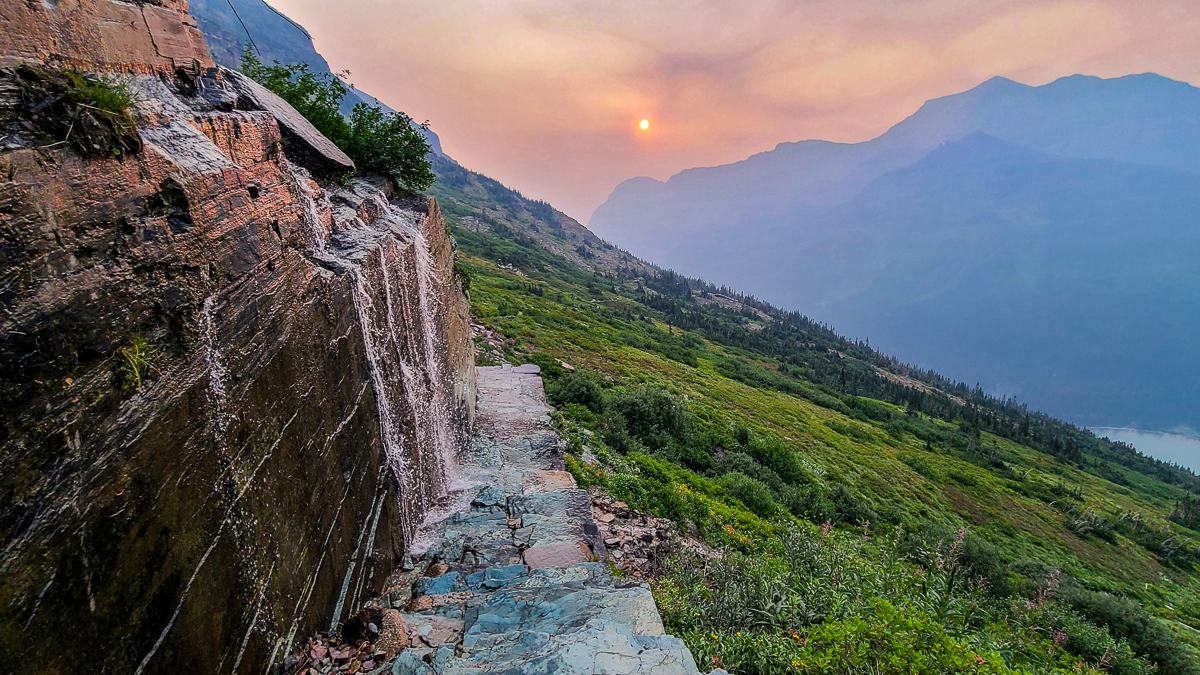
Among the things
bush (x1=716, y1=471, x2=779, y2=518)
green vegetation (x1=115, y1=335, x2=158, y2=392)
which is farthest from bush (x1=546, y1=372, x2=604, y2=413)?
green vegetation (x1=115, y1=335, x2=158, y2=392)

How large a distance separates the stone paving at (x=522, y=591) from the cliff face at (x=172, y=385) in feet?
3.56

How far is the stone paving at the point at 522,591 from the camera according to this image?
4922 millimetres

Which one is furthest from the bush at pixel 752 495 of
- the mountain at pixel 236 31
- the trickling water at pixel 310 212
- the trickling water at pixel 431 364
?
the mountain at pixel 236 31

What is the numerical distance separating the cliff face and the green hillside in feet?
16.1

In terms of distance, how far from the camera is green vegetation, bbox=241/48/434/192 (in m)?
10.2

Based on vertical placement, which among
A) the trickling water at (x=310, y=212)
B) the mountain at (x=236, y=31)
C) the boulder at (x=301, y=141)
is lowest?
the trickling water at (x=310, y=212)

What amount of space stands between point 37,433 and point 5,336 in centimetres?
58

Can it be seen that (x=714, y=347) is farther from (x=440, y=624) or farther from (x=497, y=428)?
(x=440, y=624)

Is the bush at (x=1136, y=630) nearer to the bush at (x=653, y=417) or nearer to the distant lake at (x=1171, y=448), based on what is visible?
the bush at (x=653, y=417)

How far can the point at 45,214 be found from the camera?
2.97m

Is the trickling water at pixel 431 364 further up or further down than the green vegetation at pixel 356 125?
further down

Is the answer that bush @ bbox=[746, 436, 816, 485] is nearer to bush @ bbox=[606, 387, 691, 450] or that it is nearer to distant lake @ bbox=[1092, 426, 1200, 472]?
bush @ bbox=[606, 387, 691, 450]

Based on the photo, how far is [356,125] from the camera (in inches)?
433

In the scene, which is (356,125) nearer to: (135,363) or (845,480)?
(135,363)
